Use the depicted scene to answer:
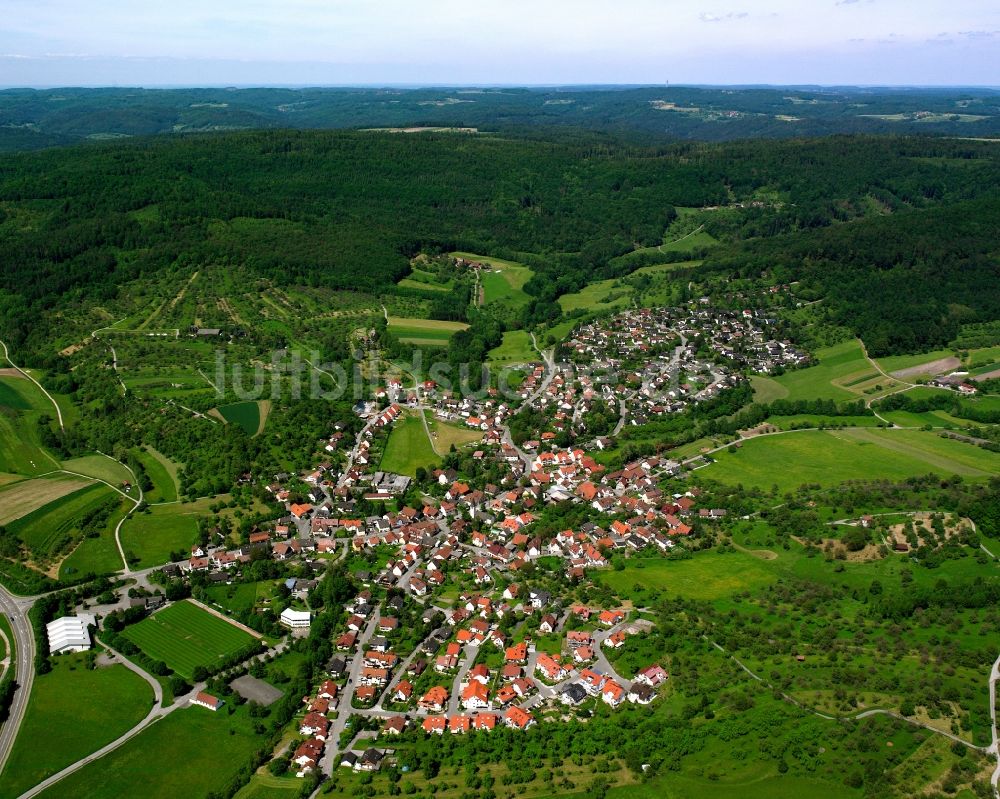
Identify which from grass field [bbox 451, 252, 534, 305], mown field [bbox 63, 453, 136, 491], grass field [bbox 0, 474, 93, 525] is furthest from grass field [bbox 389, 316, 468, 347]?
grass field [bbox 0, 474, 93, 525]

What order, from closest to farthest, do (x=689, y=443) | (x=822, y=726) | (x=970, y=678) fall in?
(x=822, y=726) < (x=970, y=678) < (x=689, y=443)

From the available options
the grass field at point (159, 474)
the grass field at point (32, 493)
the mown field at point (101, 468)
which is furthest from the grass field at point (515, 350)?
the grass field at point (32, 493)

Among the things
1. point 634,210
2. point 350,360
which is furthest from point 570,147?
point 350,360

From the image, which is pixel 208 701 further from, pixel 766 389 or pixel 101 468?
pixel 766 389

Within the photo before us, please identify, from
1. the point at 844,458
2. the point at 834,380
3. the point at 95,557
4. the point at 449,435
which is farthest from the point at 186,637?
the point at 834,380

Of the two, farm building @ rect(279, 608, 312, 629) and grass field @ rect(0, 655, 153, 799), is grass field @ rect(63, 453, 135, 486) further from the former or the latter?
farm building @ rect(279, 608, 312, 629)

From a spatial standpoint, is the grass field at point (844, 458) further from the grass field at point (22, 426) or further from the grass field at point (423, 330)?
the grass field at point (22, 426)

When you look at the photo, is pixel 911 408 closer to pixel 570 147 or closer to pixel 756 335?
pixel 756 335
